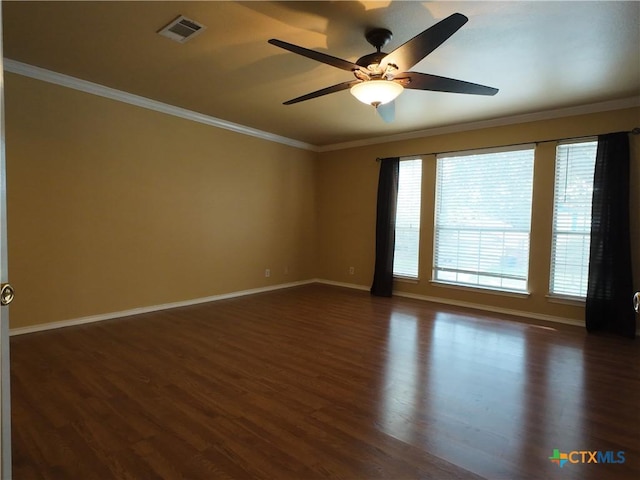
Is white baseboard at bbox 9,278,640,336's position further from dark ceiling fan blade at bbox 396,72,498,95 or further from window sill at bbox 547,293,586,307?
dark ceiling fan blade at bbox 396,72,498,95

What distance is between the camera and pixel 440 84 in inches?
99.2

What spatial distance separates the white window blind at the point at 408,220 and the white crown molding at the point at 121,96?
7.18 ft

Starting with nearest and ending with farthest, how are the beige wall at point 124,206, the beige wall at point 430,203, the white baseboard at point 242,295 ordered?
the beige wall at point 124,206, the white baseboard at point 242,295, the beige wall at point 430,203

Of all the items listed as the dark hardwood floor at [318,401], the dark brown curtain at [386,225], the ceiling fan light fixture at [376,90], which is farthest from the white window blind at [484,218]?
the ceiling fan light fixture at [376,90]

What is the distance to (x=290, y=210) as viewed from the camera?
249 inches

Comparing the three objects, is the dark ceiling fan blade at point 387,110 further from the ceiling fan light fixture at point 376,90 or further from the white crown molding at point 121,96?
the white crown molding at point 121,96

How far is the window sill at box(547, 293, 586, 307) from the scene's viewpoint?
4.25 metres

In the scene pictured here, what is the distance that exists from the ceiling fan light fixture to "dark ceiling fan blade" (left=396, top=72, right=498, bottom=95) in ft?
0.29

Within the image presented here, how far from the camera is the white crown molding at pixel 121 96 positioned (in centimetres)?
340

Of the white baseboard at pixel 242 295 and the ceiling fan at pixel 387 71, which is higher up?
the ceiling fan at pixel 387 71

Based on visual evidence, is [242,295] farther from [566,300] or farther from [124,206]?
[566,300]

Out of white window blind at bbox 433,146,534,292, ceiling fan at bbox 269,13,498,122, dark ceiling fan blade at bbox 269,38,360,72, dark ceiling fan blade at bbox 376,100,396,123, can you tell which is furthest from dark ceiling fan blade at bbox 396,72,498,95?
white window blind at bbox 433,146,534,292

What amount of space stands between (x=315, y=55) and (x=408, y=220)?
12.6 feet

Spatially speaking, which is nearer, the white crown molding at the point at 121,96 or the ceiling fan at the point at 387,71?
the ceiling fan at the point at 387,71
